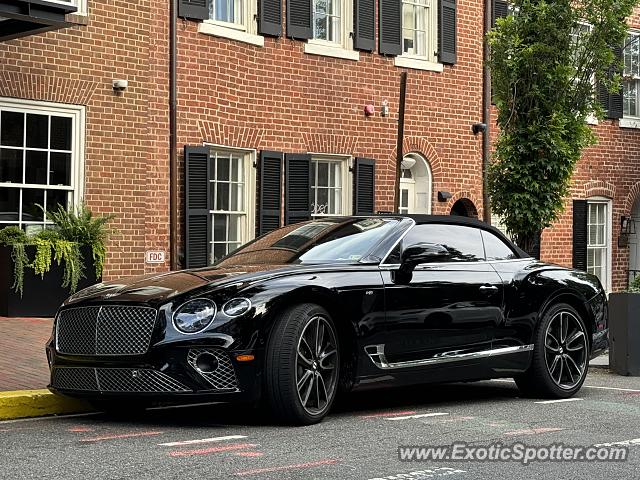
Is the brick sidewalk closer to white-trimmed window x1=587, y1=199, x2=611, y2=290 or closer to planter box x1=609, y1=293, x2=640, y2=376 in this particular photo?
planter box x1=609, y1=293, x2=640, y2=376

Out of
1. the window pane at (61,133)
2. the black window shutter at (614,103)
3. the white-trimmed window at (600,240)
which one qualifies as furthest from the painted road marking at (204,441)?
the black window shutter at (614,103)

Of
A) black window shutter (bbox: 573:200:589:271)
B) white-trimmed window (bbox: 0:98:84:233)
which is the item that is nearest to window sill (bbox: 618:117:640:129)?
black window shutter (bbox: 573:200:589:271)

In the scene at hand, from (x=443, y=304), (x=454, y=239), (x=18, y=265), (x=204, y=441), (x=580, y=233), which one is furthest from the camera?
(x=580, y=233)

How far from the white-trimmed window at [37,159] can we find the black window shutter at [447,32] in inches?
303

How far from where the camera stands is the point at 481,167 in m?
22.5

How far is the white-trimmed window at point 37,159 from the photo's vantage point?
606 inches

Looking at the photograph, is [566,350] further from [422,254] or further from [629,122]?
[629,122]

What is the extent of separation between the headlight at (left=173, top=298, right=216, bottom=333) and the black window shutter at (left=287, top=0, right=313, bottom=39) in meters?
11.3

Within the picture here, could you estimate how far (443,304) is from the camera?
30.7 ft

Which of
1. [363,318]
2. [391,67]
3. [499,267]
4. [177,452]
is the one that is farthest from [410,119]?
[177,452]

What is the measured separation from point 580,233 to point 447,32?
520 centimetres

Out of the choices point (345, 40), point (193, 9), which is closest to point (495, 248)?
point (193, 9)

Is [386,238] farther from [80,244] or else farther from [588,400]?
[80,244]

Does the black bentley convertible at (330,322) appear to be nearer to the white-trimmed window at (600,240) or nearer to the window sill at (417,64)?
the window sill at (417,64)
